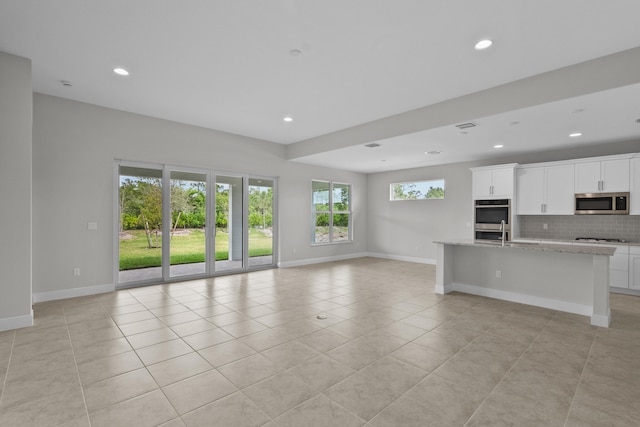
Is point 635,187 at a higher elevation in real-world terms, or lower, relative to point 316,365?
higher

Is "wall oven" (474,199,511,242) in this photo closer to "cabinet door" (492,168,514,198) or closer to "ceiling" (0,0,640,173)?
"cabinet door" (492,168,514,198)

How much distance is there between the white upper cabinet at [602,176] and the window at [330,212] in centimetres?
555

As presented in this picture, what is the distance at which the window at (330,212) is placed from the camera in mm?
8703

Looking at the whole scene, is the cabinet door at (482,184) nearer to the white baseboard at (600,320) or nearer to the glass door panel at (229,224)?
the white baseboard at (600,320)

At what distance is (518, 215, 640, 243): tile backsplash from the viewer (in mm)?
5691

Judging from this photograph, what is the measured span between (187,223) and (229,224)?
0.96 m

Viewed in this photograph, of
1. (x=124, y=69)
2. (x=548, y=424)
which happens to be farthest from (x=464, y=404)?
(x=124, y=69)

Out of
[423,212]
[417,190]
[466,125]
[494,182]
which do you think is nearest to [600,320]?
[466,125]

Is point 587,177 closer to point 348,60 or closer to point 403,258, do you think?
point 403,258

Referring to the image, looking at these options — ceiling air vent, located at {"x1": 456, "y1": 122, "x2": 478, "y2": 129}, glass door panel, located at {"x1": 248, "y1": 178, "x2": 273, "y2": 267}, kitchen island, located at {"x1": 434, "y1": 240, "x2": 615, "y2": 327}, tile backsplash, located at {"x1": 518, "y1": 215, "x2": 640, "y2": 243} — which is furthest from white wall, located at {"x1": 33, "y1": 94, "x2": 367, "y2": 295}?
tile backsplash, located at {"x1": 518, "y1": 215, "x2": 640, "y2": 243}

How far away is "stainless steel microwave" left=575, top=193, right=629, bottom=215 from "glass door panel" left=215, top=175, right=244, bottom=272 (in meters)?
6.90

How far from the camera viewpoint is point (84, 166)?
194 inches

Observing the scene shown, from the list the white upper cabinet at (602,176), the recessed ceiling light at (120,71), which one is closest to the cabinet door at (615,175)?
the white upper cabinet at (602,176)

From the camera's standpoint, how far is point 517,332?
3494 millimetres
